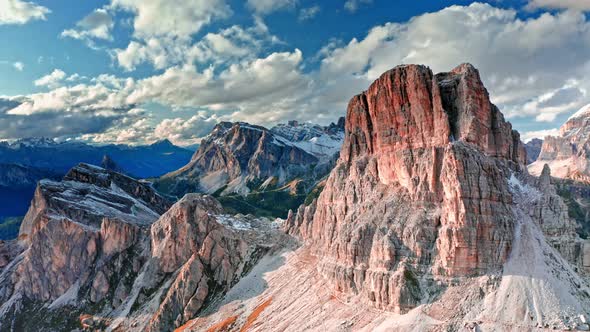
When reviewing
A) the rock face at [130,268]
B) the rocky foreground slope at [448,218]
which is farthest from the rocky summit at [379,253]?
the rock face at [130,268]

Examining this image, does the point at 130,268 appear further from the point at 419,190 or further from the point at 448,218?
the point at 448,218

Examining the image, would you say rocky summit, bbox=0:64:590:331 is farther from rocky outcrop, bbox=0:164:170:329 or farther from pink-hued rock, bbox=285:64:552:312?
rocky outcrop, bbox=0:164:170:329

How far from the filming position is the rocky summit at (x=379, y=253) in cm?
8962

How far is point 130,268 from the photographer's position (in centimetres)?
16462

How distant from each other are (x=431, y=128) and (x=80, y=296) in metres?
143

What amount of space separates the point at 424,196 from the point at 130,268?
117 meters

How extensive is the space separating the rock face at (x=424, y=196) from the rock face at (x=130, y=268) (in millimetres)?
42061

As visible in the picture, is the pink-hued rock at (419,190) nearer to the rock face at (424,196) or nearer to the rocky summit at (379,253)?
the rock face at (424,196)

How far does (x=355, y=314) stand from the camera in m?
100

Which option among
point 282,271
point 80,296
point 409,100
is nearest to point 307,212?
point 282,271

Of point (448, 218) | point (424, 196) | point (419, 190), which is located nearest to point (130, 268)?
point (419, 190)

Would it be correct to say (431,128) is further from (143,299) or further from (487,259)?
(143,299)

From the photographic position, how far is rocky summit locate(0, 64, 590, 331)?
89.6 metres

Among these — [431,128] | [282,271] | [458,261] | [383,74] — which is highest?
[383,74]
